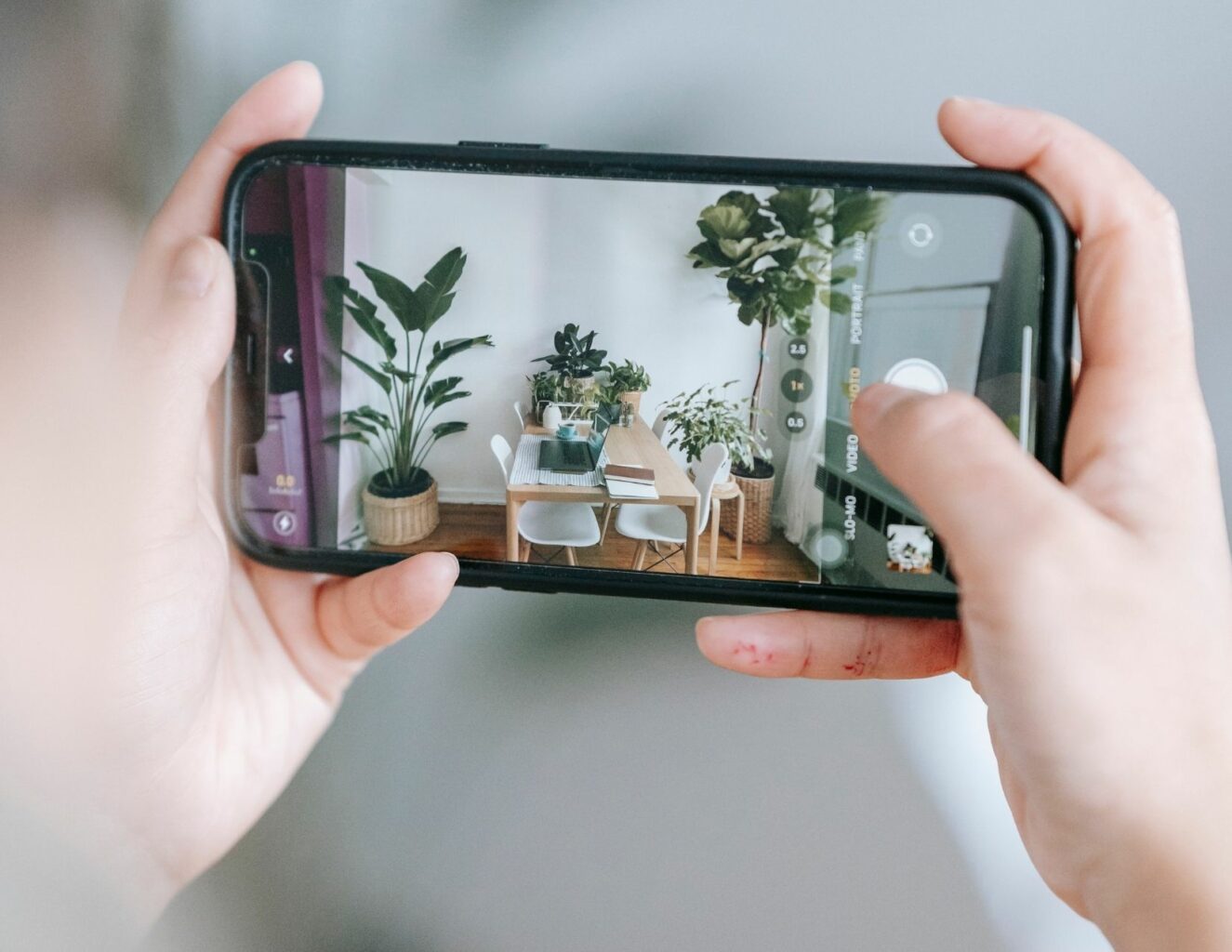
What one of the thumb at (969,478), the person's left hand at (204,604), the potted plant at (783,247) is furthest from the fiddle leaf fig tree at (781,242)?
the person's left hand at (204,604)

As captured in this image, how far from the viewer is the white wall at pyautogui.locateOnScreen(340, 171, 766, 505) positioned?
0.38 metres

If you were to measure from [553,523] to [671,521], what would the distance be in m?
0.07

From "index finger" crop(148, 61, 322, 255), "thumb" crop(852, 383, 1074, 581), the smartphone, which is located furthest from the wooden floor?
"index finger" crop(148, 61, 322, 255)

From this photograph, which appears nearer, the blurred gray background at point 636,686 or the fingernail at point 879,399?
the fingernail at point 879,399

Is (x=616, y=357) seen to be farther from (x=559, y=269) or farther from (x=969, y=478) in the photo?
(x=969, y=478)

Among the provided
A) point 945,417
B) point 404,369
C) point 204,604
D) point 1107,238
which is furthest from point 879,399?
point 204,604

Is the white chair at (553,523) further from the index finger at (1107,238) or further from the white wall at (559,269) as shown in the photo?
the index finger at (1107,238)

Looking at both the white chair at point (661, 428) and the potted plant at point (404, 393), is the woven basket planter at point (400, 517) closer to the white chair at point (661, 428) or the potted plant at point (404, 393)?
the potted plant at point (404, 393)

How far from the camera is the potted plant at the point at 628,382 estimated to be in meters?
0.38

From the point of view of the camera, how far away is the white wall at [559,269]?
38 centimetres

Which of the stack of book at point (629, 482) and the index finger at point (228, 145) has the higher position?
the index finger at point (228, 145)

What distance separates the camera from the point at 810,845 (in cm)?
49

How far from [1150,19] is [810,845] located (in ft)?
1.83

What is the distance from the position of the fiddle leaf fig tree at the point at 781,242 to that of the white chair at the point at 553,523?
0.45 ft
